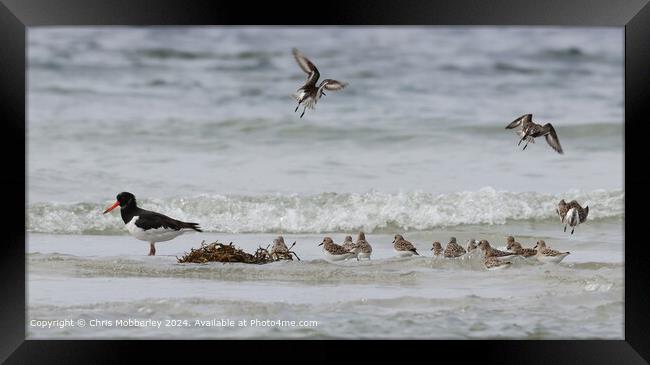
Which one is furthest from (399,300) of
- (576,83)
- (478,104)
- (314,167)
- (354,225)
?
(576,83)

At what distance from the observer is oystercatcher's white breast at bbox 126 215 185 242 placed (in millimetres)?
5479

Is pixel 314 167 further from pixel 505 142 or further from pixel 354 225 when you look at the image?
pixel 505 142

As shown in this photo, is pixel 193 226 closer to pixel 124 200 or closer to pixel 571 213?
pixel 124 200

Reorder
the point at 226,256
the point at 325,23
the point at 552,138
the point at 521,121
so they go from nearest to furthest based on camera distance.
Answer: the point at 325,23, the point at 226,256, the point at 552,138, the point at 521,121

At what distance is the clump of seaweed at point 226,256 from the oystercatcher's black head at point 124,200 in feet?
1.89

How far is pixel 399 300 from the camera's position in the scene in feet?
16.9

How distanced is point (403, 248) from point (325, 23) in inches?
Result: 60.8

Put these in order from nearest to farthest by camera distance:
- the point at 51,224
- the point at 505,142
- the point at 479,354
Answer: the point at 479,354
the point at 51,224
the point at 505,142

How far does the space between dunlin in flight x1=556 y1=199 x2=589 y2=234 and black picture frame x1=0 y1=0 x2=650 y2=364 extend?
1.83ft

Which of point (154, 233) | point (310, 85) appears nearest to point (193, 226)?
point (154, 233)

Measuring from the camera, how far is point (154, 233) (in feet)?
18.1

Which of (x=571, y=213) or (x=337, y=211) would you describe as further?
(x=337, y=211)

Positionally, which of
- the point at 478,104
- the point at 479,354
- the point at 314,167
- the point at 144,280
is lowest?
the point at 479,354

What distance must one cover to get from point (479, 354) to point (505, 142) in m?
1.81
